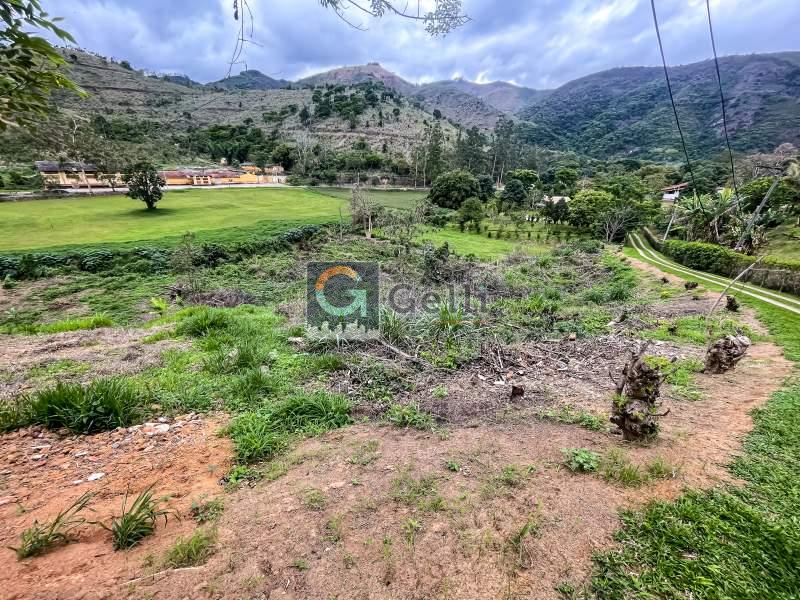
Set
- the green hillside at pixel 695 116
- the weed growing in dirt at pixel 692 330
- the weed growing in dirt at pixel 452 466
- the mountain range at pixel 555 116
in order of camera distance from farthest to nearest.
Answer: the green hillside at pixel 695 116, the mountain range at pixel 555 116, the weed growing in dirt at pixel 692 330, the weed growing in dirt at pixel 452 466

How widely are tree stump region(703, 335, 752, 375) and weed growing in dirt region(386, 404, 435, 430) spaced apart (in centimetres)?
501

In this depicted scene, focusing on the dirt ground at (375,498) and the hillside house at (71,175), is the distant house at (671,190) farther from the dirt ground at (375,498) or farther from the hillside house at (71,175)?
the hillside house at (71,175)

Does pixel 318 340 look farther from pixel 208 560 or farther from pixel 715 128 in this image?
pixel 715 128

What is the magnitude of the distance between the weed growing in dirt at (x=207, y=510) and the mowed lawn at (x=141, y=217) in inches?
919

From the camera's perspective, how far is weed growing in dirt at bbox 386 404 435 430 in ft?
15.3

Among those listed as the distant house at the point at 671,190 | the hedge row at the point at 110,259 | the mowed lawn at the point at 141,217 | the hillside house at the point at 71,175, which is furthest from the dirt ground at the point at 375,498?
the distant house at the point at 671,190

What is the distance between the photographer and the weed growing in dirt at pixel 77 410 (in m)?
4.13

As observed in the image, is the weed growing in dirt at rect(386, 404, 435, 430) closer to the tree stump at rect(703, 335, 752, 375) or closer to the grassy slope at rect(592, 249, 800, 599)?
the grassy slope at rect(592, 249, 800, 599)

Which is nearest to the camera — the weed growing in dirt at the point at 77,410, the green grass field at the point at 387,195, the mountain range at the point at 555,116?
the weed growing in dirt at the point at 77,410

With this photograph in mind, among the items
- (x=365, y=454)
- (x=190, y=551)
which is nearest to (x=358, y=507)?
(x=365, y=454)

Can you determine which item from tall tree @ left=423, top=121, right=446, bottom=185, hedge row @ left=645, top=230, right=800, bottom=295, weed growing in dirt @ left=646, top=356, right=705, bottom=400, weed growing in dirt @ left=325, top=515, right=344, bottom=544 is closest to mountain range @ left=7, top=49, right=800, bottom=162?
tall tree @ left=423, top=121, right=446, bottom=185

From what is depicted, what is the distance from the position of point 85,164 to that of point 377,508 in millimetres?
57604

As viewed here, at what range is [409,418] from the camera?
187 inches

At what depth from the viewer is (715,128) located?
96.2 m
